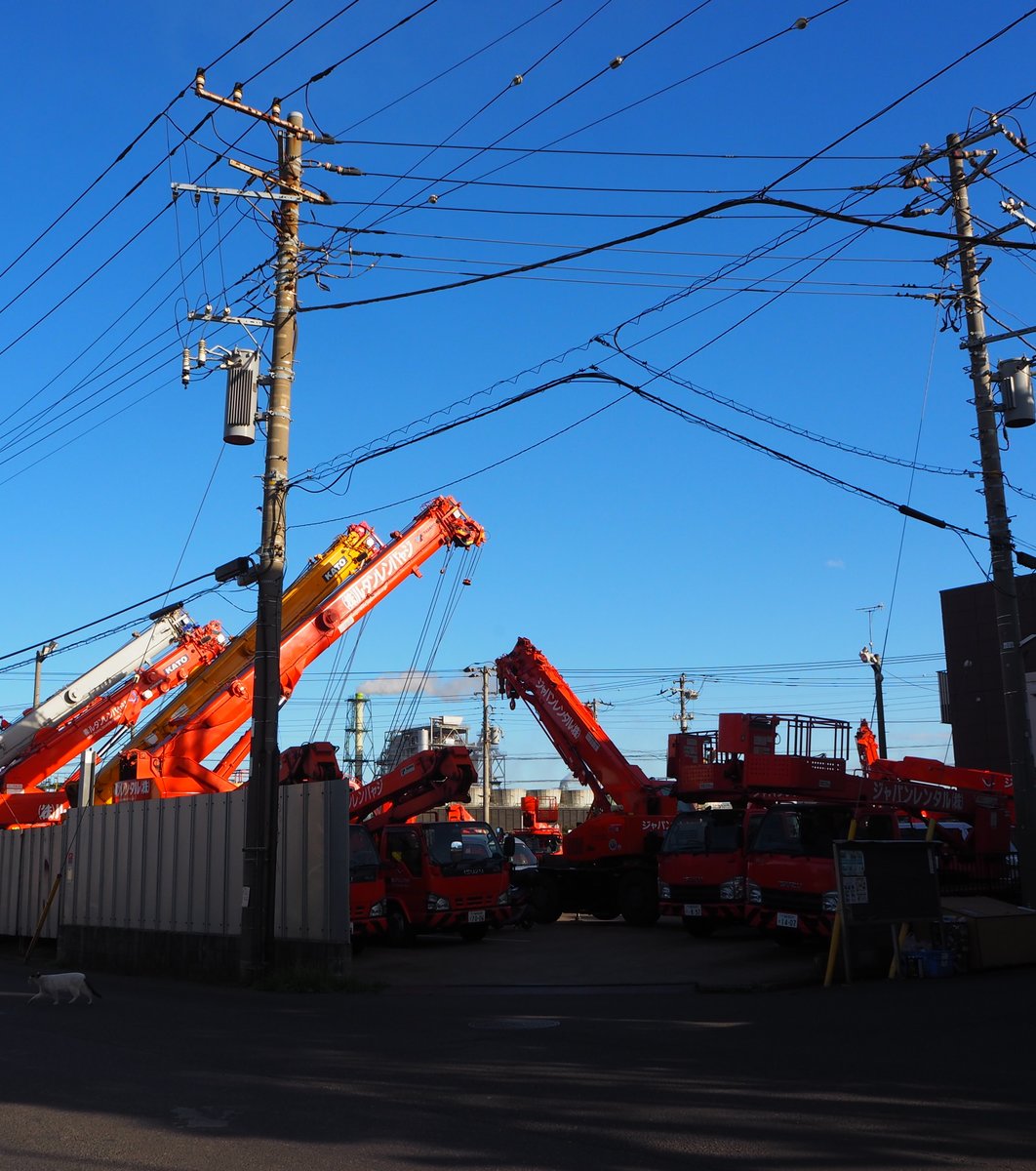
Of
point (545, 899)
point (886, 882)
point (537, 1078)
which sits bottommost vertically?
point (537, 1078)

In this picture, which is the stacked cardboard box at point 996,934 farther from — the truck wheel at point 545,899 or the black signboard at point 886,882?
the truck wheel at point 545,899

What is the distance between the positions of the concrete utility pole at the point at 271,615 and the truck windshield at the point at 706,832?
7086 millimetres

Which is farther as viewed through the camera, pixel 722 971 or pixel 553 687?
pixel 553 687

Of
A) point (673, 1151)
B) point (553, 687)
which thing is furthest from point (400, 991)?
point (553, 687)

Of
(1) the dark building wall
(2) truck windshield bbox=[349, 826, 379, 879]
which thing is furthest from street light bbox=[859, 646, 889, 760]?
(2) truck windshield bbox=[349, 826, 379, 879]

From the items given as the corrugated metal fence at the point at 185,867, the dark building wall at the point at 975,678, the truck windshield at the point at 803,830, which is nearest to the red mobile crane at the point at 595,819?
the truck windshield at the point at 803,830

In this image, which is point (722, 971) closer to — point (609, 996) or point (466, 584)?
point (609, 996)

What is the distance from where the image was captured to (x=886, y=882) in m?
15.1

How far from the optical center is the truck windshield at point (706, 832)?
1962 cm

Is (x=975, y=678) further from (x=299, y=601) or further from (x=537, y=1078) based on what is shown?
(x=537, y=1078)

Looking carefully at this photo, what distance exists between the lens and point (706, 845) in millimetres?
19750

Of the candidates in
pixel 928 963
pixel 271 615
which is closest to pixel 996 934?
pixel 928 963

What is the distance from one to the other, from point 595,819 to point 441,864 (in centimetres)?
412

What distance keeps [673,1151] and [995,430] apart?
17.0 metres
